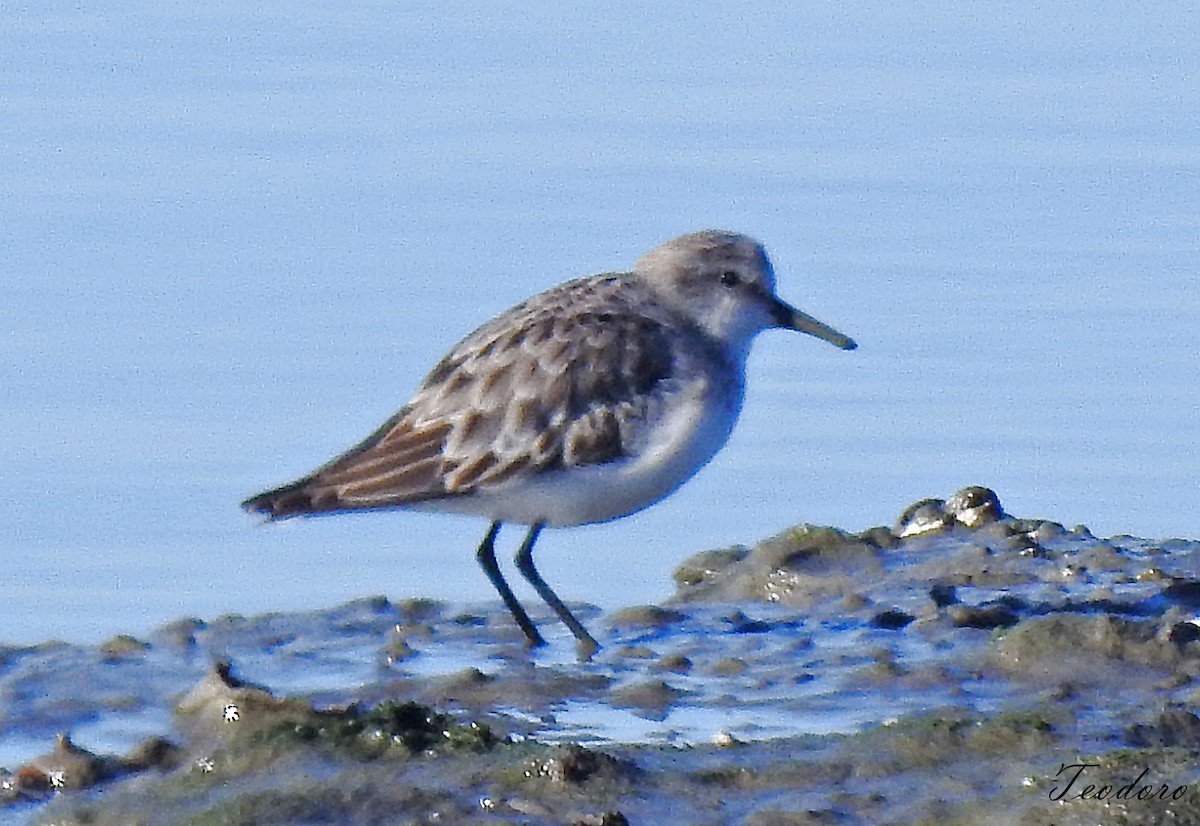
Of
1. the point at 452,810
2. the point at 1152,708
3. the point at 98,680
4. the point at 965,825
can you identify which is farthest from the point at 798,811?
the point at 98,680

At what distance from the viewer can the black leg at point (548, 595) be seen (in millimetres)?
7996

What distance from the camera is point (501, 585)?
8289 mm

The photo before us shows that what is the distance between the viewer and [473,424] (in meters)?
7.96

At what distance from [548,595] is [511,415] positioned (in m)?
0.66

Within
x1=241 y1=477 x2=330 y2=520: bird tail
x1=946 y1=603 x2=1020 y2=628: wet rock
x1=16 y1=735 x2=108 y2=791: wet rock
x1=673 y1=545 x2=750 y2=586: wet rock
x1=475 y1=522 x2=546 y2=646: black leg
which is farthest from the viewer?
x1=673 y1=545 x2=750 y2=586: wet rock

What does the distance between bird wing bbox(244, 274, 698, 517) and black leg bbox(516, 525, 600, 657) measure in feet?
1.43

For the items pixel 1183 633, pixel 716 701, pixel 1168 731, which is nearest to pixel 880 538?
pixel 1183 633

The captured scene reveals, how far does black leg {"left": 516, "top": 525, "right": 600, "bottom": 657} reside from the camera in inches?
315

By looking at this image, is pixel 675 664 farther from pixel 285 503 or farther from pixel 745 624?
pixel 285 503

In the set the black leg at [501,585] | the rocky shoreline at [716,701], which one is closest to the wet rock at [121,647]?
the rocky shoreline at [716,701]

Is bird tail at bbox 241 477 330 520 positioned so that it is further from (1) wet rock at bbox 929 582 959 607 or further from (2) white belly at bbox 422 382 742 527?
(1) wet rock at bbox 929 582 959 607

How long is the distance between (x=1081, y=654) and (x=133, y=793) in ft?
9.02

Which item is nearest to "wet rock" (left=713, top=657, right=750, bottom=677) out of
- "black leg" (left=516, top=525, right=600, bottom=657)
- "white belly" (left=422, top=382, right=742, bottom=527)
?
"black leg" (left=516, top=525, right=600, bottom=657)

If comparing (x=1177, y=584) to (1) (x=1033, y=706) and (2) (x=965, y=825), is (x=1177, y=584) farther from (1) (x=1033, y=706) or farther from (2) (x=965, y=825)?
(2) (x=965, y=825)
